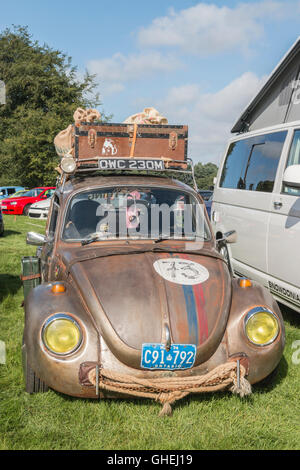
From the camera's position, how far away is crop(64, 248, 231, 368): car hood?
10.8ft

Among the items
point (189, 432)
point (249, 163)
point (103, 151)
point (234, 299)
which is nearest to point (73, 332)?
point (189, 432)

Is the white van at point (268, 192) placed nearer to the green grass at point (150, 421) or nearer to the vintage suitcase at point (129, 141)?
the vintage suitcase at point (129, 141)

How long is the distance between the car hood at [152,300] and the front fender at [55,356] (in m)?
0.09

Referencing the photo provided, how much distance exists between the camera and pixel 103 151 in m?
5.43

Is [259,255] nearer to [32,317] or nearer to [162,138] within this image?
[162,138]

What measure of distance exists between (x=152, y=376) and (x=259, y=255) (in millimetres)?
3204

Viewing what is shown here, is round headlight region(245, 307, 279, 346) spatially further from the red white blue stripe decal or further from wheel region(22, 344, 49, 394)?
wheel region(22, 344, 49, 394)

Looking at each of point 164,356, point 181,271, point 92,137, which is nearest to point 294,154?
point 92,137

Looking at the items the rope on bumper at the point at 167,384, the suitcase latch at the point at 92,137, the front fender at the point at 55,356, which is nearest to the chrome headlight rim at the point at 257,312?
the rope on bumper at the point at 167,384

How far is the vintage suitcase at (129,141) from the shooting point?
536 cm

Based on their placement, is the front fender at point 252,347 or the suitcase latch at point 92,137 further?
the suitcase latch at point 92,137

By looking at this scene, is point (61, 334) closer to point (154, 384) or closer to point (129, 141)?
point (154, 384)

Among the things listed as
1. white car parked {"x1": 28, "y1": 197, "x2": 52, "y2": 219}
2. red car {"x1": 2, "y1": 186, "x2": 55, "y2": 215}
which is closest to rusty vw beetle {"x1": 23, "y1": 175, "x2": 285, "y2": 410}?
white car parked {"x1": 28, "y1": 197, "x2": 52, "y2": 219}

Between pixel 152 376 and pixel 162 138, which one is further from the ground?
pixel 162 138
